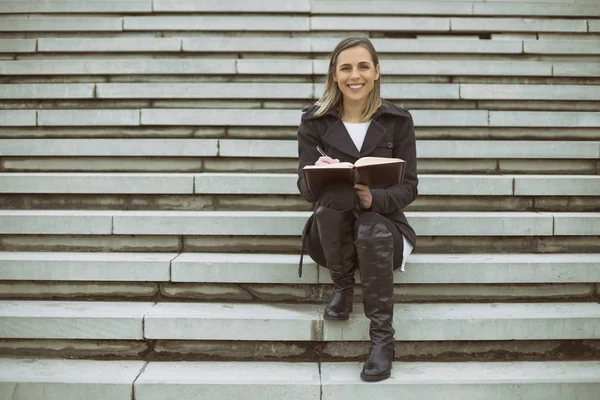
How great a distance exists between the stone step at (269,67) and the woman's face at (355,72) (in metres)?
1.80

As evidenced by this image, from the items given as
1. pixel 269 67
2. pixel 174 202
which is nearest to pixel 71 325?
pixel 174 202

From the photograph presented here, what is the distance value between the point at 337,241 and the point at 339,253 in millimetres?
84

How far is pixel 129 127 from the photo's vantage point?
441 cm

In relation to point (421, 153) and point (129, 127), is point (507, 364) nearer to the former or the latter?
point (421, 153)

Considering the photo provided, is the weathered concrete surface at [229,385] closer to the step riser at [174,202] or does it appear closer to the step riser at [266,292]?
the step riser at [266,292]

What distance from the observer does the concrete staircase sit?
9.94 ft

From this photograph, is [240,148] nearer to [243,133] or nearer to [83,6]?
[243,133]

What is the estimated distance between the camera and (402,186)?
117 inches

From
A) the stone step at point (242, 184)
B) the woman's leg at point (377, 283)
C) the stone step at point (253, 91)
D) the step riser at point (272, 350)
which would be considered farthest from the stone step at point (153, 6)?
the step riser at point (272, 350)

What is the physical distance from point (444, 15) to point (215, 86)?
2.53m

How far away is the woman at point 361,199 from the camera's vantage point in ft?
8.97

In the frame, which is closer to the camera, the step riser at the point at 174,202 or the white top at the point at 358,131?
the white top at the point at 358,131

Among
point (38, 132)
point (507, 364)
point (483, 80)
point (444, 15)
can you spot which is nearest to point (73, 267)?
point (38, 132)

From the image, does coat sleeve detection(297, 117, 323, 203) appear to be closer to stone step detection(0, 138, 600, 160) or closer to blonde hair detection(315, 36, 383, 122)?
blonde hair detection(315, 36, 383, 122)
